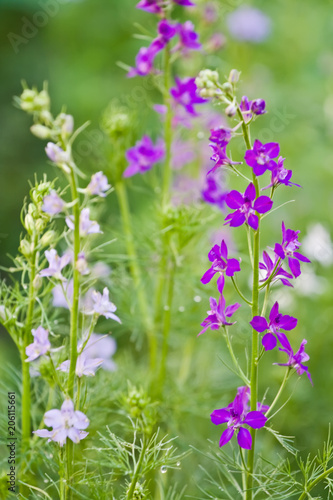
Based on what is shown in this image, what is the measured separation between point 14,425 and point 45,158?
1.52m

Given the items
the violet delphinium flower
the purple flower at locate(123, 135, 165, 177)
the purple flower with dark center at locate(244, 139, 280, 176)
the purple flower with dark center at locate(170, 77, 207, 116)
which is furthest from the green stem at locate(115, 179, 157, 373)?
the violet delphinium flower

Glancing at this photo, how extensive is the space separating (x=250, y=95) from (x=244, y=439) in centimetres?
150

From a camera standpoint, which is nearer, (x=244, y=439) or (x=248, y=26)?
(x=244, y=439)

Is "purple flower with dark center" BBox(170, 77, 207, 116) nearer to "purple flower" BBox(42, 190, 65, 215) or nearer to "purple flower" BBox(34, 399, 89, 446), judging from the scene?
"purple flower" BBox(42, 190, 65, 215)

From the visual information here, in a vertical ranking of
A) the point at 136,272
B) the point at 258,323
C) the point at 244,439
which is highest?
the point at 258,323

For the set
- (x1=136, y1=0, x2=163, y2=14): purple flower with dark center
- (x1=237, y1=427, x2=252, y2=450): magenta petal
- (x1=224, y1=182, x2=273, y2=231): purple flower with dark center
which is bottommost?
(x1=237, y1=427, x2=252, y2=450): magenta petal

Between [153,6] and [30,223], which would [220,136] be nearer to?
[30,223]

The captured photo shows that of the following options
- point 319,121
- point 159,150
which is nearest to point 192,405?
point 159,150

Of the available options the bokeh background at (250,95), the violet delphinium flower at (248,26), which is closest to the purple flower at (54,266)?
the bokeh background at (250,95)

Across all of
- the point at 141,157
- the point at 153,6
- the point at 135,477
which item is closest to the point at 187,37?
the point at 153,6

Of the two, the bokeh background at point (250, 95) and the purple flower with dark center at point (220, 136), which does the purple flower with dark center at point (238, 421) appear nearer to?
the purple flower with dark center at point (220, 136)

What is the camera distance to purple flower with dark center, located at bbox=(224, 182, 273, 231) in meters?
0.58

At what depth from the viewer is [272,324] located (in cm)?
60

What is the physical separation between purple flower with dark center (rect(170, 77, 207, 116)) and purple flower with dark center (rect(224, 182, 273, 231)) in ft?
1.07
